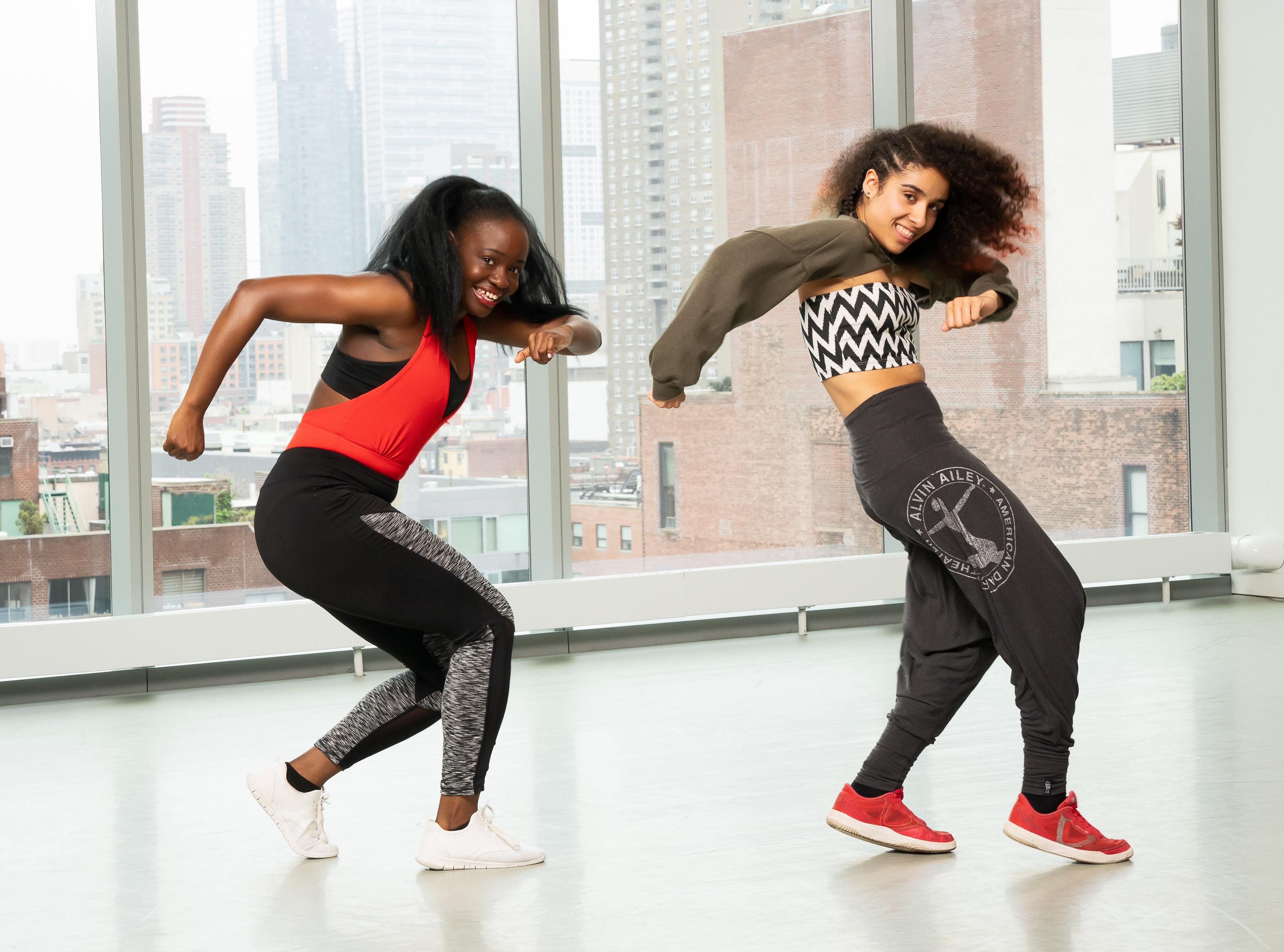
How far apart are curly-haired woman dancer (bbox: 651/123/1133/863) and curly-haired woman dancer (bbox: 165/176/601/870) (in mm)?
392

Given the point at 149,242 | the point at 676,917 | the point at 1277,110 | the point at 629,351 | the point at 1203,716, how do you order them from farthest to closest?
the point at 1277,110
the point at 629,351
the point at 149,242
the point at 1203,716
the point at 676,917

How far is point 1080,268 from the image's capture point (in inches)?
226

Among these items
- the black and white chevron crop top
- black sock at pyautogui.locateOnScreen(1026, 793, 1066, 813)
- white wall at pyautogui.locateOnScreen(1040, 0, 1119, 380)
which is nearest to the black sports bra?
the black and white chevron crop top

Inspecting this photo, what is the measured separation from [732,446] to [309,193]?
1.88 m

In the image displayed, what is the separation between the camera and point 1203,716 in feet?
11.3

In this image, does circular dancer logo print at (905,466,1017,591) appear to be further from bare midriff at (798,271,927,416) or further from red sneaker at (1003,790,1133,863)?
red sneaker at (1003,790,1133,863)

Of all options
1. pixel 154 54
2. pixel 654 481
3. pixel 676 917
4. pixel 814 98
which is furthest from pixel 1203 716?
pixel 154 54

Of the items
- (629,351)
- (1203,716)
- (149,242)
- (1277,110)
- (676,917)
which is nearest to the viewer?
(676,917)

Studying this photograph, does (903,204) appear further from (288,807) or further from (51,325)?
(51,325)

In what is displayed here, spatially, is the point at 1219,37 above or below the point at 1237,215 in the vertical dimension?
above

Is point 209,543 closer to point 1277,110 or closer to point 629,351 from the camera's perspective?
point 629,351

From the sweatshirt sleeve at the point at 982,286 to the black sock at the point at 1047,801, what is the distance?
33.8 inches

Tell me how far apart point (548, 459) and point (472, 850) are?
2.64m

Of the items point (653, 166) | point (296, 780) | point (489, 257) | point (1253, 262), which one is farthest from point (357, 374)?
point (1253, 262)
